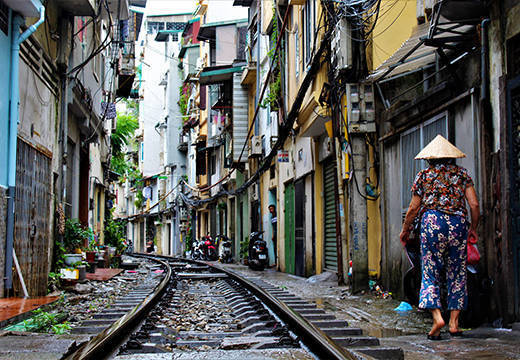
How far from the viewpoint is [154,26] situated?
59.9 m

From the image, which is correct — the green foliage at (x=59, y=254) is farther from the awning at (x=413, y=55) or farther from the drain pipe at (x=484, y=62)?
the drain pipe at (x=484, y=62)

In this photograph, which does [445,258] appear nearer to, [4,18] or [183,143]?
[4,18]

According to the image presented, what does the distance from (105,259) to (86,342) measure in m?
12.6

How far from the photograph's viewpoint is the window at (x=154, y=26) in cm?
5966

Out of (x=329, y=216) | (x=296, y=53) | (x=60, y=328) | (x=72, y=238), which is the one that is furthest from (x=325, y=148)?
(x=60, y=328)

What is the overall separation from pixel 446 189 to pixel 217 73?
22526mm

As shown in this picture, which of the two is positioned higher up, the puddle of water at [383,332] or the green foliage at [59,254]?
the green foliage at [59,254]

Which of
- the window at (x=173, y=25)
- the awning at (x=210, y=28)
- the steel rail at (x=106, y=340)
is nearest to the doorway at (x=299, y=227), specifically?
the steel rail at (x=106, y=340)

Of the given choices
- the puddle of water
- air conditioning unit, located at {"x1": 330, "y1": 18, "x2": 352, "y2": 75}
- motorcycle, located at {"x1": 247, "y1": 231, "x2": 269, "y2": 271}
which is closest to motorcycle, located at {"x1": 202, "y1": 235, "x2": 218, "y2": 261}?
motorcycle, located at {"x1": 247, "y1": 231, "x2": 269, "y2": 271}

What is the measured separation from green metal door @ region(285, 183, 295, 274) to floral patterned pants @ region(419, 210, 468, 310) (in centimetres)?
1136

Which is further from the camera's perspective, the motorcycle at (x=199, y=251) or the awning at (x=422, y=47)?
the motorcycle at (x=199, y=251)

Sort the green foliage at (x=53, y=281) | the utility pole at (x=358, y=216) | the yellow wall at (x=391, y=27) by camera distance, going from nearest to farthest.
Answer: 1. the utility pole at (x=358, y=216)
2. the green foliage at (x=53, y=281)
3. the yellow wall at (x=391, y=27)

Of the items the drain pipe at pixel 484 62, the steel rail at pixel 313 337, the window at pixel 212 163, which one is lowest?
the steel rail at pixel 313 337

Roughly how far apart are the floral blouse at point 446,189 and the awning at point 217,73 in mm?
21836
